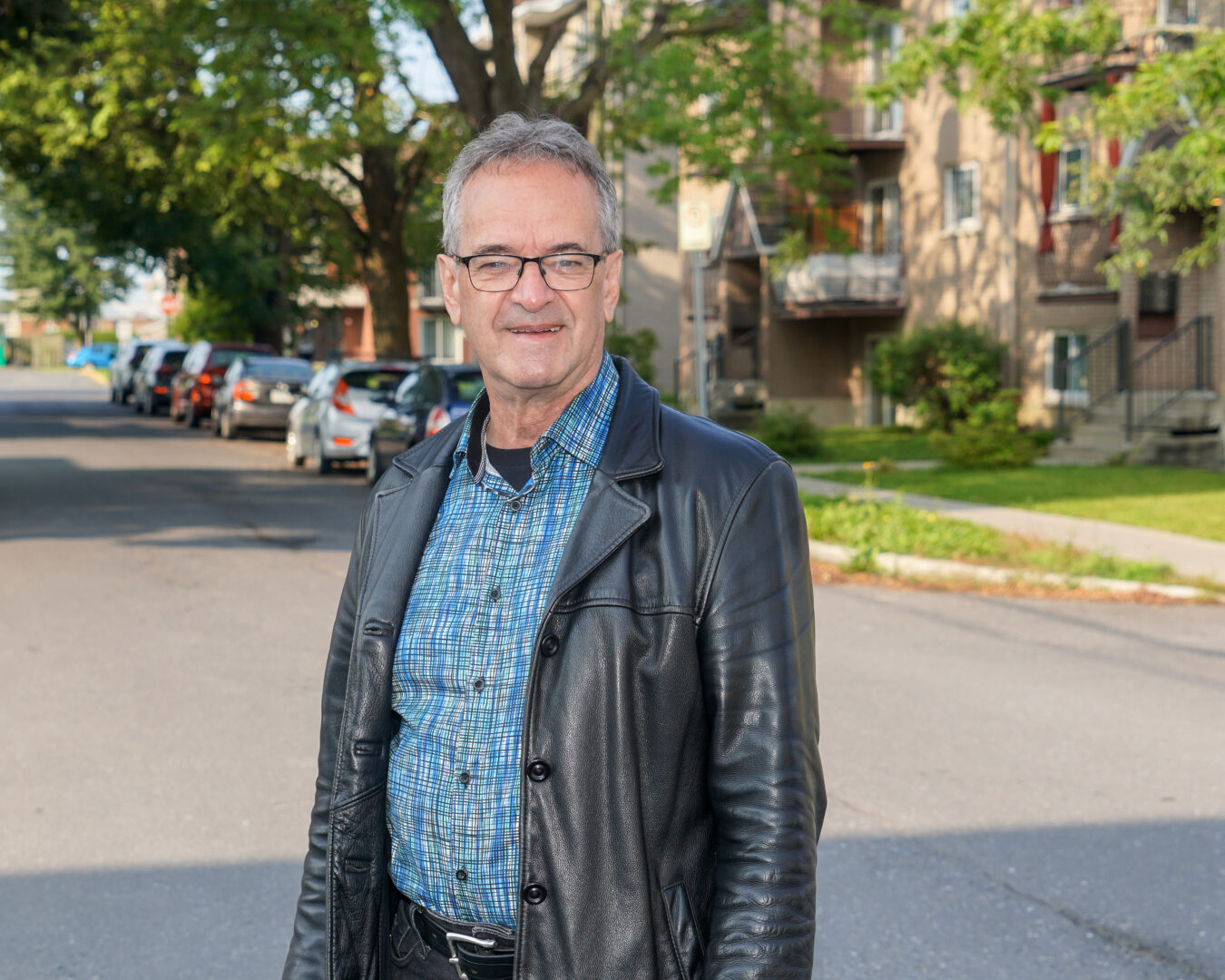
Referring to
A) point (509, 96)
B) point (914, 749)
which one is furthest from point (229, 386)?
point (914, 749)

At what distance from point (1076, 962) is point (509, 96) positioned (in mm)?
17985

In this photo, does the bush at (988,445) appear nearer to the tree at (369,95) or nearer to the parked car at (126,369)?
the tree at (369,95)

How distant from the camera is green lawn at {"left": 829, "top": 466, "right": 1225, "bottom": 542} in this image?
1511 cm

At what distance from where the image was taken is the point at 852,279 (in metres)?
31.4

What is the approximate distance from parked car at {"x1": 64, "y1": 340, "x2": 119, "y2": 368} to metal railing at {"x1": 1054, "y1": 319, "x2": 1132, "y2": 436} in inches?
2885

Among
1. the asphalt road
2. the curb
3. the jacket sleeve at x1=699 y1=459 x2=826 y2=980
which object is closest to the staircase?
the curb

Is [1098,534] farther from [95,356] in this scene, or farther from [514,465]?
[95,356]

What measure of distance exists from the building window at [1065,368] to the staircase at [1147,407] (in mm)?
250

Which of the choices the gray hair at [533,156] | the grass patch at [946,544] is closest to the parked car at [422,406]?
the grass patch at [946,544]

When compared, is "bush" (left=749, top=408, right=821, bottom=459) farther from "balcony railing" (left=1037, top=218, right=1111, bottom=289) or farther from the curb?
the curb

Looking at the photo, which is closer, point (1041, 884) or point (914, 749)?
point (1041, 884)

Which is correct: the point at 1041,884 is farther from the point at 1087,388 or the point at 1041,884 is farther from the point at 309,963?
the point at 1087,388

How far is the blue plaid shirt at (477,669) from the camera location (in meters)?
2.19

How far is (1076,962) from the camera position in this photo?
171 inches
